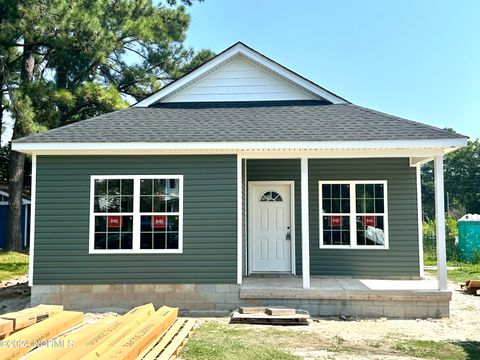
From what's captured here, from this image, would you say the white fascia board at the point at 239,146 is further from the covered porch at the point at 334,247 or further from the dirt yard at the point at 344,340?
the dirt yard at the point at 344,340

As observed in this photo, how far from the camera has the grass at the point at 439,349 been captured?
19.5 ft

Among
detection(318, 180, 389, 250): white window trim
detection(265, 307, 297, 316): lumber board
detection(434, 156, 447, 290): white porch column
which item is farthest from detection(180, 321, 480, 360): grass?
detection(318, 180, 389, 250): white window trim

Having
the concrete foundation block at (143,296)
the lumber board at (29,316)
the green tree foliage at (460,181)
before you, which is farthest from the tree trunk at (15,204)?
the green tree foliage at (460,181)

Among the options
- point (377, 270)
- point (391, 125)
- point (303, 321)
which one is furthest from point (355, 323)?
point (391, 125)

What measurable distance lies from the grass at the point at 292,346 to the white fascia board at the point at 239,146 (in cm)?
342

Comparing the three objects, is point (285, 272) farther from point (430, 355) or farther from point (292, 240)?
point (430, 355)

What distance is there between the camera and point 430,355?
599 centimetres

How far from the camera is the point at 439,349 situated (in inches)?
248

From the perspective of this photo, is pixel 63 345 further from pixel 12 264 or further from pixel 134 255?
pixel 12 264

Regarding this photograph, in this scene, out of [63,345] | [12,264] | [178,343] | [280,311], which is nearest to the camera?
[63,345]

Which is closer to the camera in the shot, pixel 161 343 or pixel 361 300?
pixel 161 343

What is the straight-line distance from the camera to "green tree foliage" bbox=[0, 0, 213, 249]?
1783 cm

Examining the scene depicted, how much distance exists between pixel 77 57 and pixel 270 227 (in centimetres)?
1359

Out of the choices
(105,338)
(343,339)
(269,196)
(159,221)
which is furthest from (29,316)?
(269,196)
